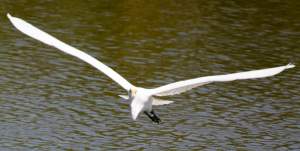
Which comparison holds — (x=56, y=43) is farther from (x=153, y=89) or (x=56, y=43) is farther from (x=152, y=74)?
(x=152, y=74)

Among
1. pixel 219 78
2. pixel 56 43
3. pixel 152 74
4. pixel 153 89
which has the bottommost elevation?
pixel 152 74

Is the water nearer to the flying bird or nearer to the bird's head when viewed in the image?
the flying bird

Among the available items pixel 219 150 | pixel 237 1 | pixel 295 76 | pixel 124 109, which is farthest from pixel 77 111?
pixel 237 1

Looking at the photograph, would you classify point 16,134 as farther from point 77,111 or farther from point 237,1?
point 237,1

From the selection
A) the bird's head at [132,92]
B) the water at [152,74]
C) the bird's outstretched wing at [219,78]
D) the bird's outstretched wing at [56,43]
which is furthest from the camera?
the water at [152,74]

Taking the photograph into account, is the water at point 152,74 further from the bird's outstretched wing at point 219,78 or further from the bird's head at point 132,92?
the bird's outstretched wing at point 219,78

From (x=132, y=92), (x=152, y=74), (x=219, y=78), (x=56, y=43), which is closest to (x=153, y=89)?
(x=132, y=92)

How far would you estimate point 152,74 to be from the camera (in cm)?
2220

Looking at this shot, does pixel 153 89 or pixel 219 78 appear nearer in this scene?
pixel 219 78

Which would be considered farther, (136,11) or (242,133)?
(136,11)

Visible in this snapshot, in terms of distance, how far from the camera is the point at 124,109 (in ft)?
65.6

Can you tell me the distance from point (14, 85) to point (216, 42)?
6.53 meters

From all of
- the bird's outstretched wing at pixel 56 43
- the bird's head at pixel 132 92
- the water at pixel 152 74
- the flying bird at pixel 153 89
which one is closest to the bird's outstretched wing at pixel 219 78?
the flying bird at pixel 153 89

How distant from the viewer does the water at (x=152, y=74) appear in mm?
18703
